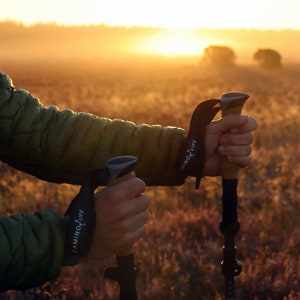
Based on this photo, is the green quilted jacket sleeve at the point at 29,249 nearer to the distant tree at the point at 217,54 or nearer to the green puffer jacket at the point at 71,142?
the green puffer jacket at the point at 71,142

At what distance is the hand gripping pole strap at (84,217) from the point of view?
2168 mm

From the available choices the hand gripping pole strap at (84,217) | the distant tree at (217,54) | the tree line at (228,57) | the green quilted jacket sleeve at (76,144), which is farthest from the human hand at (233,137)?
the distant tree at (217,54)

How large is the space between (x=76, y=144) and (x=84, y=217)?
897mm

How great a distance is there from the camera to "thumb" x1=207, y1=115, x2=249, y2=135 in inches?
106

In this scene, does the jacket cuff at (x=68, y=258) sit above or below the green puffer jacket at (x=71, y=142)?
below

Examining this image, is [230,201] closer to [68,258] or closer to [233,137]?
[233,137]

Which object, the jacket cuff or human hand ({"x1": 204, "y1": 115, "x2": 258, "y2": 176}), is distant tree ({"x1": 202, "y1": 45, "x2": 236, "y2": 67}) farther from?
the jacket cuff

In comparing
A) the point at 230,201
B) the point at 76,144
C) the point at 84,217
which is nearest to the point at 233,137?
the point at 230,201

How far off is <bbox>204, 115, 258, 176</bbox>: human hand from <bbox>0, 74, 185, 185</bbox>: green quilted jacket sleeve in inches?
10.0

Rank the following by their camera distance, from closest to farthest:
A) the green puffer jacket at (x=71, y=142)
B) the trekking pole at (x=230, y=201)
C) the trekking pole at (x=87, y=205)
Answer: the trekking pole at (x=87, y=205) → the trekking pole at (x=230, y=201) → the green puffer jacket at (x=71, y=142)

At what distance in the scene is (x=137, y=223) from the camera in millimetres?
2246

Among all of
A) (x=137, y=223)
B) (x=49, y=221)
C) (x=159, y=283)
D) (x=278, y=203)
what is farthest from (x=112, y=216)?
(x=278, y=203)

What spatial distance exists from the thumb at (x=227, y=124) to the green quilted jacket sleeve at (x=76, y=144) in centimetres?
26

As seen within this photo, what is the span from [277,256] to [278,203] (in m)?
1.79
